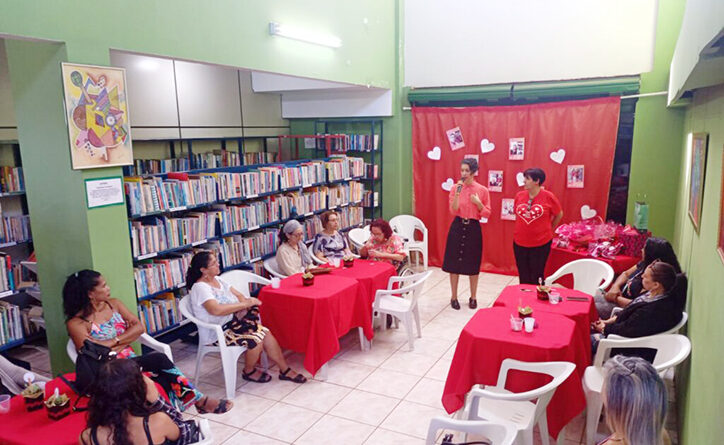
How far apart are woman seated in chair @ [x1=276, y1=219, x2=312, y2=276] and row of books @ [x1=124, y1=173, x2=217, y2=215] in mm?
815

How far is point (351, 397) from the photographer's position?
421 cm

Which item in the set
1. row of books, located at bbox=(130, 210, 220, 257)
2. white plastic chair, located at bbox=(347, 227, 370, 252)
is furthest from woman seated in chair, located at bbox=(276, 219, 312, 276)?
white plastic chair, located at bbox=(347, 227, 370, 252)

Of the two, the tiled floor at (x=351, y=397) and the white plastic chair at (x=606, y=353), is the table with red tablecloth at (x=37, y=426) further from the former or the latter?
the white plastic chair at (x=606, y=353)

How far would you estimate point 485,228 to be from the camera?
7.59 m

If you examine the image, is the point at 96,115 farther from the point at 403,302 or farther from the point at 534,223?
the point at 534,223

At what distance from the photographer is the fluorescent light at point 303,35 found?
16.9 feet

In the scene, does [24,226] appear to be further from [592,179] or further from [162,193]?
[592,179]

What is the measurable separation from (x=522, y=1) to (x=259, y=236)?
15.2 ft

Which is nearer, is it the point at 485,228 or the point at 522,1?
the point at 522,1

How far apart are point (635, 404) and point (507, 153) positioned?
5503 millimetres

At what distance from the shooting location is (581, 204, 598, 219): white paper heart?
673 cm

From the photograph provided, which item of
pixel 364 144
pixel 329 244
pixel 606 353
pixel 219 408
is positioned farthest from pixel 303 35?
pixel 606 353

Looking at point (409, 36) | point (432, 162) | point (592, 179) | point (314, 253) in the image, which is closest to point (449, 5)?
point (409, 36)

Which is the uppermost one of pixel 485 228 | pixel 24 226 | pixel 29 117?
pixel 29 117
